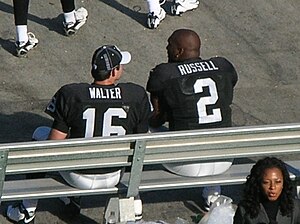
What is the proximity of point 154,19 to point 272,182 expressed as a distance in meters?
4.76

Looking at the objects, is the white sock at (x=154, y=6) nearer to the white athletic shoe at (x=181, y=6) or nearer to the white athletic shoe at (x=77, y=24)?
the white athletic shoe at (x=181, y=6)

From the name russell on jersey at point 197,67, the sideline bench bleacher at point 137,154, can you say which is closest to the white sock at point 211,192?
the sideline bench bleacher at point 137,154

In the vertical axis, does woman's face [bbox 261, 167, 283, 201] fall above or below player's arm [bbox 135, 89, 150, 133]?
above

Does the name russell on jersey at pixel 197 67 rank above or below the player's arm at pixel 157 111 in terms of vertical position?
above

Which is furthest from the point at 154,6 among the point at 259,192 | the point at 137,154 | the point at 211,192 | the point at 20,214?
the point at 259,192

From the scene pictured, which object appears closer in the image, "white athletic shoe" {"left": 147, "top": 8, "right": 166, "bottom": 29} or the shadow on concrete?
"white athletic shoe" {"left": 147, "top": 8, "right": 166, "bottom": 29}

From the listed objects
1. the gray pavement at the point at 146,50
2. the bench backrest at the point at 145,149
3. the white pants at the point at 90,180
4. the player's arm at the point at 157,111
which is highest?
the bench backrest at the point at 145,149

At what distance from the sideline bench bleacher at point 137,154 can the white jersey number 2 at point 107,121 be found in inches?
11.5

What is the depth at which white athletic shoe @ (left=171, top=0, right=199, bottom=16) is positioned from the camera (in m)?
11.7

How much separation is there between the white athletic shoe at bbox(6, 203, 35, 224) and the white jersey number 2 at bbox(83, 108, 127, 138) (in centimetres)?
84

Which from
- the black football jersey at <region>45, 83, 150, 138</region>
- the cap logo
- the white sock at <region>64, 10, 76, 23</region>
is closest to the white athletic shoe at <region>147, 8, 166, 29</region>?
the white sock at <region>64, 10, 76, 23</region>

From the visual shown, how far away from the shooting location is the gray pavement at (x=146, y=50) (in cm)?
1012

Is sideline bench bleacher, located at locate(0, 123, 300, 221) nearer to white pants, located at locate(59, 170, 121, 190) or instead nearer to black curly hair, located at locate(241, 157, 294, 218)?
white pants, located at locate(59, 170, 121, 190)

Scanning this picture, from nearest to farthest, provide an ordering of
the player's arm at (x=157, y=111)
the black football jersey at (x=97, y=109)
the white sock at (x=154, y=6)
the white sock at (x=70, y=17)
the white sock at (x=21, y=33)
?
the black football jersey at (x=97, y=109) → the player's arm at (x=157, y=111) → the white sock at (x=21, y=33) → the white sock at (x=70, y=17) → the white sock at (x=154, y=6)
